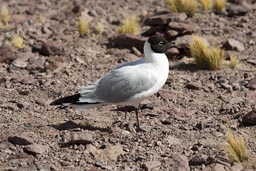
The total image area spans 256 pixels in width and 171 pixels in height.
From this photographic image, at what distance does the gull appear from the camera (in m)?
8.77

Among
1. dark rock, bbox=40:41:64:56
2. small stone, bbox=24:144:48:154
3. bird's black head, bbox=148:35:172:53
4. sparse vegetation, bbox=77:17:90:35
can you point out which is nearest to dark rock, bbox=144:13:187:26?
sparse vegetation, bbox=77:17:90:35

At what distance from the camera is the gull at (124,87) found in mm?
8766

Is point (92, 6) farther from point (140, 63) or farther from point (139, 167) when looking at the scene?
point (139, 167)

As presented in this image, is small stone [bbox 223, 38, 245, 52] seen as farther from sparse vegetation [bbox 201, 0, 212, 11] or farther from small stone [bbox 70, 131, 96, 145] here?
small stone [bbox 70, 131, 96, 145]

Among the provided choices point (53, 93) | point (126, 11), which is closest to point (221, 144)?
point (53, 93)

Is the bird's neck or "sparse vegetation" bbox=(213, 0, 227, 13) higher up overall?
the bird's neck

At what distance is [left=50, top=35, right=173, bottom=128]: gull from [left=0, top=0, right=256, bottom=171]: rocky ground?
39cm

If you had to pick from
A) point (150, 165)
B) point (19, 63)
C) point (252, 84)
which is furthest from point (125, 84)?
point (19, 63)

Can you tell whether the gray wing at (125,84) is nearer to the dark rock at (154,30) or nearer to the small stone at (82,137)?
the small stone at (82,137)

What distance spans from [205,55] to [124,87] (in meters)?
2.99

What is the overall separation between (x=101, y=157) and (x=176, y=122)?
1607 mm

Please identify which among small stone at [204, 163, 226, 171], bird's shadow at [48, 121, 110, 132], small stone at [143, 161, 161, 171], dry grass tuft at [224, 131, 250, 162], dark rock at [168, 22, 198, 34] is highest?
dark rock at [168, 22, 198, 34]

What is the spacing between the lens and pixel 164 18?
13.3 m

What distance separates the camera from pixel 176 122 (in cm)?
936
